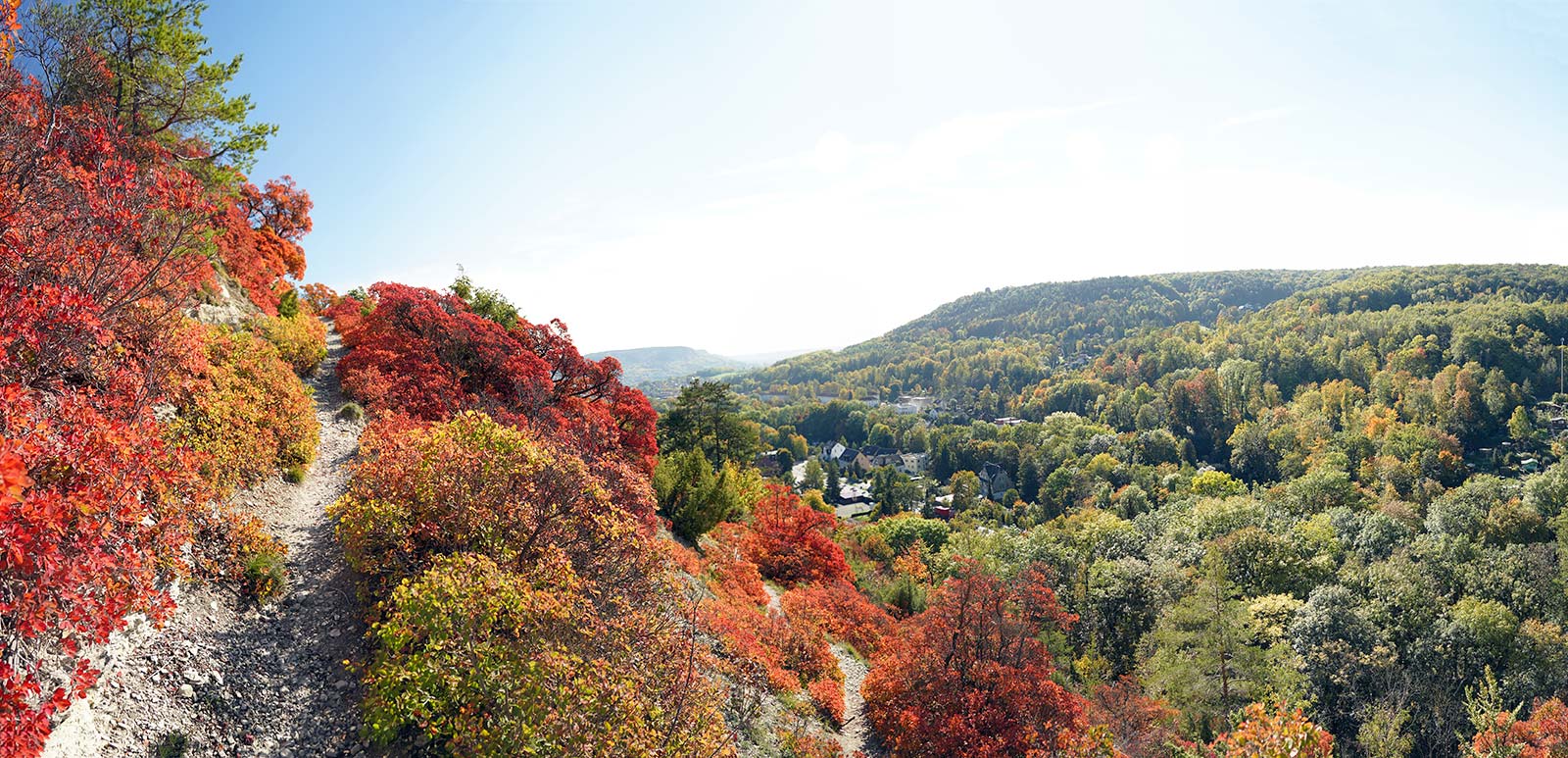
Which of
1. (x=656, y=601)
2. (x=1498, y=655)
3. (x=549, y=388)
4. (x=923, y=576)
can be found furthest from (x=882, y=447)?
(x=656, y=601)

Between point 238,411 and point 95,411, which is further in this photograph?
point 238,411

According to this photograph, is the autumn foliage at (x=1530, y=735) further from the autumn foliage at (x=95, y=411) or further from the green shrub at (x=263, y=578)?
the autumn foliage at (x=95, y=411)

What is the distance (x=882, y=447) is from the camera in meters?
130

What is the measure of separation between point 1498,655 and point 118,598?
147 ft

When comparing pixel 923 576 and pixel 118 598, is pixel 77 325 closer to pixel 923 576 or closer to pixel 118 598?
pixel 118 598

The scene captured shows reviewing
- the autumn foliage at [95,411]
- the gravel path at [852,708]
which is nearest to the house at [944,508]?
the gravel path at [852,708]

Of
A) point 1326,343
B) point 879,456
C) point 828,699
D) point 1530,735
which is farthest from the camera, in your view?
point 879,456

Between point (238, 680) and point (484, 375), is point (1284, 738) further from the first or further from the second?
point (484, 375)

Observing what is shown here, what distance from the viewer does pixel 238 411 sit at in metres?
12.9


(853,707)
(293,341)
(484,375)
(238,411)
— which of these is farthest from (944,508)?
(238,411)

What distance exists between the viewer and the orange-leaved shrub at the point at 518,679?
7660mm

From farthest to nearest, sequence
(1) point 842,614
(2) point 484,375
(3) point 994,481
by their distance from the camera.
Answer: (3) point 994,481 → (1) point 842,614 → (2) point 484,375

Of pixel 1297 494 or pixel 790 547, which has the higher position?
pixel 790 547

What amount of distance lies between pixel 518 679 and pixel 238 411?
9.62 metres
